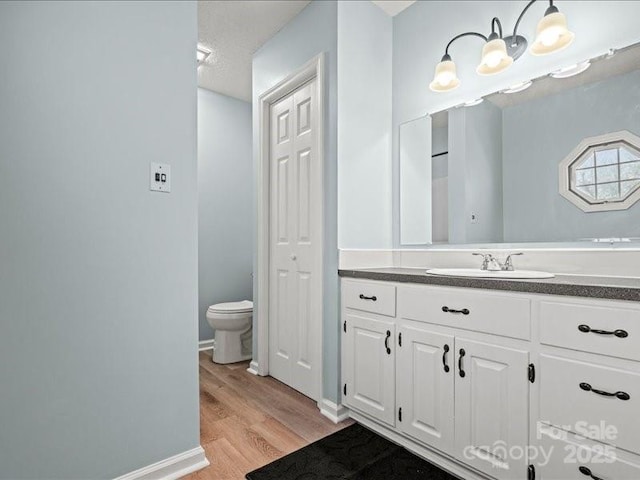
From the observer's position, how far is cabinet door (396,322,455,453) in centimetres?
148

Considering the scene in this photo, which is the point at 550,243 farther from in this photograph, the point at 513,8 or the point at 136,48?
the point at 136,48

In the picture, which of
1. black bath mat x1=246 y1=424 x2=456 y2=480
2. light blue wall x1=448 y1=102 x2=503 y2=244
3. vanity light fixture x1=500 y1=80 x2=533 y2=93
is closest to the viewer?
black bath mat x1=246 y1=424 x2=456 y2=480

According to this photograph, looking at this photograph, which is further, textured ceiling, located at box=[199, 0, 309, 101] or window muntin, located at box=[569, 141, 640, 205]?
textured ceiling, located at box=[199, 0, 309, 101]

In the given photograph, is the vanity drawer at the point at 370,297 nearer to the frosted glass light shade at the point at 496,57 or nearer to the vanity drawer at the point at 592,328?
the vanity drawer at the point at 592,328

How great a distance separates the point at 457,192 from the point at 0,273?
83.4 inches

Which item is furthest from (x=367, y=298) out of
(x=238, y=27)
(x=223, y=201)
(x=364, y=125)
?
(x=223, y=201)

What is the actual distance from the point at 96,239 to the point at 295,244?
133 centimetres

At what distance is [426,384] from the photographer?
157cm

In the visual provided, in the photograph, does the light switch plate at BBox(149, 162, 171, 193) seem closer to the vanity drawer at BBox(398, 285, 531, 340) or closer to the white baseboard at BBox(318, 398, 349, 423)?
the vanity drawer at BBox(398, 285, 531, 340)

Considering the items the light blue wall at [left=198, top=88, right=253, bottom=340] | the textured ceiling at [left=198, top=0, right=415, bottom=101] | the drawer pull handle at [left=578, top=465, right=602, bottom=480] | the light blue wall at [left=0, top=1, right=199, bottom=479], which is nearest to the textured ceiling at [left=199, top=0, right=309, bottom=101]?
the textured ceiling at [left=198, top=0, right=415, bottom=101]

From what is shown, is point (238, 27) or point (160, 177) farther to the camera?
point (238, 27)

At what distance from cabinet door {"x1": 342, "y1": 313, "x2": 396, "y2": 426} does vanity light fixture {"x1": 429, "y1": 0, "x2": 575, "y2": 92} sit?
139 centimetres

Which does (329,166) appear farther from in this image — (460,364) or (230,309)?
(230,309)

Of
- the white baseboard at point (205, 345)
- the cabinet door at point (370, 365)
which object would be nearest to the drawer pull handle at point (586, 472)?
the cabinet door at point (370, 365)
